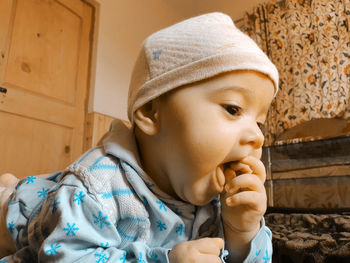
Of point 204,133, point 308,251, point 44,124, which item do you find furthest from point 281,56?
point 204,133

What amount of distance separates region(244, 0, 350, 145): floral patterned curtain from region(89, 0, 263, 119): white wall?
58 centimetres

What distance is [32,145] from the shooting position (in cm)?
180

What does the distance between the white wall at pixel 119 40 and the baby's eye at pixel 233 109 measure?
73.3 inches

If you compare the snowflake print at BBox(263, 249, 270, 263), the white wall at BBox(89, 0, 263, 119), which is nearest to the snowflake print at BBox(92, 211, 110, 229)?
the snowflake print at BBox(263, 249, 270, 263)

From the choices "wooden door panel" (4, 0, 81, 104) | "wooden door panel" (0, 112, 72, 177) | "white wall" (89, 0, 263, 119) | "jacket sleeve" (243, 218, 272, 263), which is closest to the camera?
"jacket sleeve" (243, 218, 272, 263)

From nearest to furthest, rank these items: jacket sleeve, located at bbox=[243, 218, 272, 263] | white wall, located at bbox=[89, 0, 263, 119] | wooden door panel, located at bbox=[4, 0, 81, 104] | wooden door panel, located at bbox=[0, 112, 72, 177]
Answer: jacket sleeve, located at bbox=[243, 218, 272, 263]
wooden door panel, located at bbox=[0, 112, 72, 177]
wooden door panel, located at bbox=[4, 0, 81, 104]
white wall, located at bbox=[89, 0, 263, 119]

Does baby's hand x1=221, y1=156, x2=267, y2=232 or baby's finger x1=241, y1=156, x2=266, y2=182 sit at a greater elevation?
baby's finger x1=241, y1=156, x2=266, y2=182

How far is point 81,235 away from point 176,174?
0.19 metres

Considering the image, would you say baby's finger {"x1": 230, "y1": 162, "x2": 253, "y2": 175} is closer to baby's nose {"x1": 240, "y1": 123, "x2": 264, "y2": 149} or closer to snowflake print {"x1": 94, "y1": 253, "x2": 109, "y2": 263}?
baby's nose {"x1": 240, "y1": 123, "x2": 264, "y2": 149}

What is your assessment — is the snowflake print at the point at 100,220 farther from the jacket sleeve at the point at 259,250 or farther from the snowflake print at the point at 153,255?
the jacket sleeve at the point at 259,250

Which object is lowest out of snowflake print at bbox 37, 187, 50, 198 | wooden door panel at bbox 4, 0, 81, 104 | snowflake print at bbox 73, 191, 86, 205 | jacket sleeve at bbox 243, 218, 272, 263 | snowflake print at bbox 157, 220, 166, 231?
jacket sleeve at bbox 243, 218, 272, 263

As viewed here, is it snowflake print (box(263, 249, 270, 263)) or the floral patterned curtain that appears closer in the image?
snowflake print (box(263, 249, 270, 263))

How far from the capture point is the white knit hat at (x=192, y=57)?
18.5 inches

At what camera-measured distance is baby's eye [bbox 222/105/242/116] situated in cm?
46
